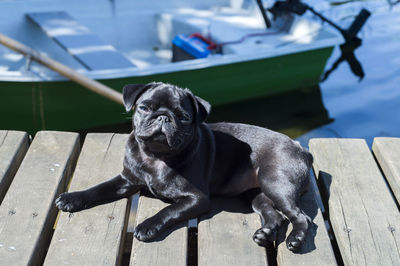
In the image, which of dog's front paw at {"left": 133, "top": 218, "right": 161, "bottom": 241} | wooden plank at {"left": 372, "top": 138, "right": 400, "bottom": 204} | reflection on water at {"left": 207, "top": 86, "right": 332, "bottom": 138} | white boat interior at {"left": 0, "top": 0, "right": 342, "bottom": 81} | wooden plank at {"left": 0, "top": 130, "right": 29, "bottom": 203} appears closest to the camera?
dog's front paw at {"left": 133, "top": 218, "right": 161, "bottom": 241}

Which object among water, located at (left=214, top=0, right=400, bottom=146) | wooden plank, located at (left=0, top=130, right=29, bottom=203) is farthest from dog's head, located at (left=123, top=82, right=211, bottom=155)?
water, located at (left=214, top=0, right=400, bottom=146)

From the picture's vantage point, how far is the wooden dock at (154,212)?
2496 millimetres

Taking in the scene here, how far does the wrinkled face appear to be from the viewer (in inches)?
103

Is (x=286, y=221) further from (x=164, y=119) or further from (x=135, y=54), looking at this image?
(x=135, y=54)

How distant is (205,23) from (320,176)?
4.98m

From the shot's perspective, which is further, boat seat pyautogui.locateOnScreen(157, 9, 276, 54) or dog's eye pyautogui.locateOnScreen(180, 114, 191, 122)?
Result: boat seat pyautogui.locateOnScreen(157, 9, 276, 54)

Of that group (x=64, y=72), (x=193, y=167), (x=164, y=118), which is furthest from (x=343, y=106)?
(x=164, y=118)

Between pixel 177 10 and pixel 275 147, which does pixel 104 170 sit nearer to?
pixel 275 147

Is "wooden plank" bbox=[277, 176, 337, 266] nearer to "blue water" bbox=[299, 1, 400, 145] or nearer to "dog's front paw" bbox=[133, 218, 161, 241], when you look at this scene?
"dog's front paw" bbox=[133, 218, 161, 241]

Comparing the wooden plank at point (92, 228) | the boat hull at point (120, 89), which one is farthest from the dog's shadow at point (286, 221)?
the boat hull at point (120, 89)

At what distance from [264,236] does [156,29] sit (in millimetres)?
5896

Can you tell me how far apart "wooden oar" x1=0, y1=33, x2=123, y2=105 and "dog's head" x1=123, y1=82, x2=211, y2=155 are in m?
2.29

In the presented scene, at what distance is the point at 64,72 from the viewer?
5.26 metres

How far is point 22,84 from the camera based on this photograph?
5480mm
